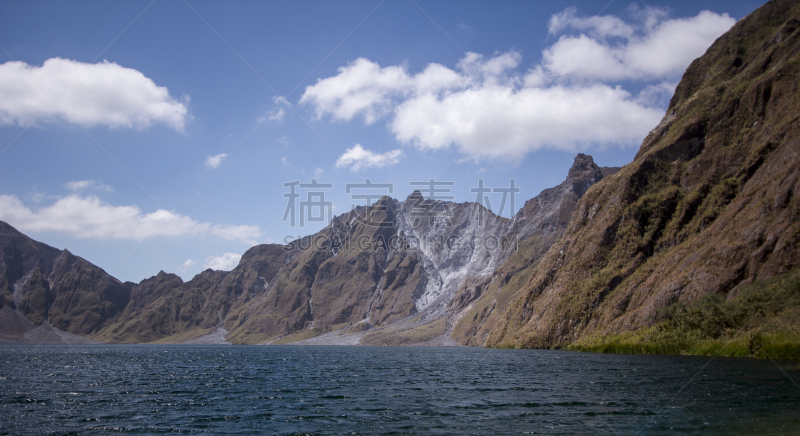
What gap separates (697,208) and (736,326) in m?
53.4

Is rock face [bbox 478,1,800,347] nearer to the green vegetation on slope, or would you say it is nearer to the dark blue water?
the green vegetation on slope

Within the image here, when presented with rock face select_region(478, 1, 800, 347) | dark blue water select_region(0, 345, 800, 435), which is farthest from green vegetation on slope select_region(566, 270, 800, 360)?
dark blue water select_region(0, 345, 800, 435)

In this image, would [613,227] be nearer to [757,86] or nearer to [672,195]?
[672,195]

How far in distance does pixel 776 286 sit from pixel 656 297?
91.5 ft

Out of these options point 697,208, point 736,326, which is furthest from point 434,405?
point 697,208

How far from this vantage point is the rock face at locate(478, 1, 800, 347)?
295ft

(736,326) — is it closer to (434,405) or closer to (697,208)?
(697,208)

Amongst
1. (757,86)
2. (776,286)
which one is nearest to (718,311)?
(776,286)

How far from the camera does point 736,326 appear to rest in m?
76.9

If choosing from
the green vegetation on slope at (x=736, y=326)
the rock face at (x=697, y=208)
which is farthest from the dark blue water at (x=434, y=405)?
the rock face at (x=697, y=208)

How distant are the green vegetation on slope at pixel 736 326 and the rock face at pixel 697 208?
420 centimetres

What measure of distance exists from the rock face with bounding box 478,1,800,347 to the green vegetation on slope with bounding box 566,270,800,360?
4.20 m

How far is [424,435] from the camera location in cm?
2620

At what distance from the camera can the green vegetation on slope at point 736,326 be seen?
6631cm
